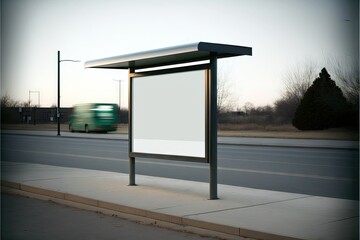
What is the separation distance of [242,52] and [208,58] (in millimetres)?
645

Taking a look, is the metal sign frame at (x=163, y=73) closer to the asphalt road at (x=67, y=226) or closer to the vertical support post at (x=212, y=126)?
the vertical support post at (x=212, y=126)

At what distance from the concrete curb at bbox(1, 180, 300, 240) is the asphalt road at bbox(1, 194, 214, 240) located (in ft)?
0.56

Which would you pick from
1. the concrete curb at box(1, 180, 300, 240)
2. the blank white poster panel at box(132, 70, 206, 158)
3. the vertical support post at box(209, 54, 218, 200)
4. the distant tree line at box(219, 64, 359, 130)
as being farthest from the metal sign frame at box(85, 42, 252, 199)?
the distant tree line at box(219, 64, 359, 130)

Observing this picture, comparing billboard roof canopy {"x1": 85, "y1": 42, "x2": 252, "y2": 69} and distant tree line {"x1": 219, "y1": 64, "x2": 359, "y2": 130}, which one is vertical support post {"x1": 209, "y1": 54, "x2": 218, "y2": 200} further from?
distant tree line {"x1": 219, "y1": 64, "x2": 359, "y2": 130}

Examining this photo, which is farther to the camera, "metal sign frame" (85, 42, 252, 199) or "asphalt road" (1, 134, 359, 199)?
"asphalt road" (1, 134, 359, 199)

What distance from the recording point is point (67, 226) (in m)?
7.21

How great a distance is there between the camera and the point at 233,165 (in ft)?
55.8

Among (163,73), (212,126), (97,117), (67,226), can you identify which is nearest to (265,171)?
(163,73)

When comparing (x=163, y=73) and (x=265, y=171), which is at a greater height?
(x=163, y=73)

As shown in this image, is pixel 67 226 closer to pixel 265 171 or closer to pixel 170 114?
pixel 170 114

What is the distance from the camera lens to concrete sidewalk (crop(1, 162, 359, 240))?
6.41 meters

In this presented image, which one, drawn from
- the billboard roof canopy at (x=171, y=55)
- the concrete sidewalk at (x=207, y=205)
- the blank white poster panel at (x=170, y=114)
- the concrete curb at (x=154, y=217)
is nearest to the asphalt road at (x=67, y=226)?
the concrete curb at (x=154, y=217)

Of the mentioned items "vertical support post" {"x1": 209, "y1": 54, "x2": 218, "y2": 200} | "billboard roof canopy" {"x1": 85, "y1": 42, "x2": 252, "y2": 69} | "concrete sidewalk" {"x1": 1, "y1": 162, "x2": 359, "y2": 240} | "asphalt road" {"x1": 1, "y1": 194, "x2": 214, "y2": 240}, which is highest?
"billboard roof canopy" {"x1": 85, "y1": 42, "x2": 252, "y2": 69}

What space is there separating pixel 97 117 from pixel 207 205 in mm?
41412
